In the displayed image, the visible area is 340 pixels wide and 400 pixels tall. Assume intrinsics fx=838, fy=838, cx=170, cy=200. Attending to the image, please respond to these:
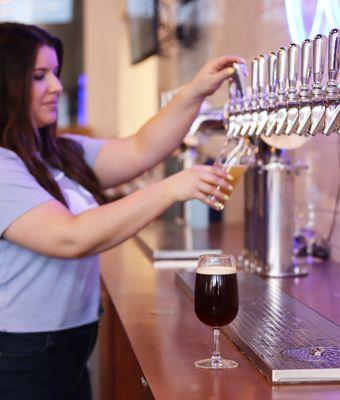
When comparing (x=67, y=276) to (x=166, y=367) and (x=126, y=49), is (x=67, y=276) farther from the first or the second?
(x=126, y=49)

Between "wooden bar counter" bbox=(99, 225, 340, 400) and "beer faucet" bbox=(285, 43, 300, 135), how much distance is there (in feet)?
1.31

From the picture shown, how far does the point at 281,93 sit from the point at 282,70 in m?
0.06

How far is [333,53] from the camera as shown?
59.1 inches

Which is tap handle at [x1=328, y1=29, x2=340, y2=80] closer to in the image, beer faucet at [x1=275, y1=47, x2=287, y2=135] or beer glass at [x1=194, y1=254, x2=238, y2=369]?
beer faucet at [x1=275, y1=47, x2=287, y2=135]

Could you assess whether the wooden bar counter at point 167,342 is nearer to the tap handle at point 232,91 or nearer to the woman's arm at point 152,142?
the woman's arm at point 152,142

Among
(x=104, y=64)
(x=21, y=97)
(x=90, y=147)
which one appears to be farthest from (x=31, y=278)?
(x=104, y=64)

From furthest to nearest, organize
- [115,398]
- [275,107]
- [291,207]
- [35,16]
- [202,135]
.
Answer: [35,16], [202,135], [291,207], [115,398], [275,107]

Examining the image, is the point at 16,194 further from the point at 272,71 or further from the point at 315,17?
the point at 315,17

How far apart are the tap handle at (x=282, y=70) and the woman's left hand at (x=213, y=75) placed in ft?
1.16

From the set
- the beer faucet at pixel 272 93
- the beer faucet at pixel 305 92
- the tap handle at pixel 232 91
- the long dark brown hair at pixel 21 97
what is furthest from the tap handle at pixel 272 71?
the long dark brown hair at pixel 21 97

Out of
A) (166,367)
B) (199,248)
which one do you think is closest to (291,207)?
(199,248)

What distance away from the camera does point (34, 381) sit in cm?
187

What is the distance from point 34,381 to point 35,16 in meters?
8.05

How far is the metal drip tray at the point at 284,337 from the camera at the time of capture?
1.28m
